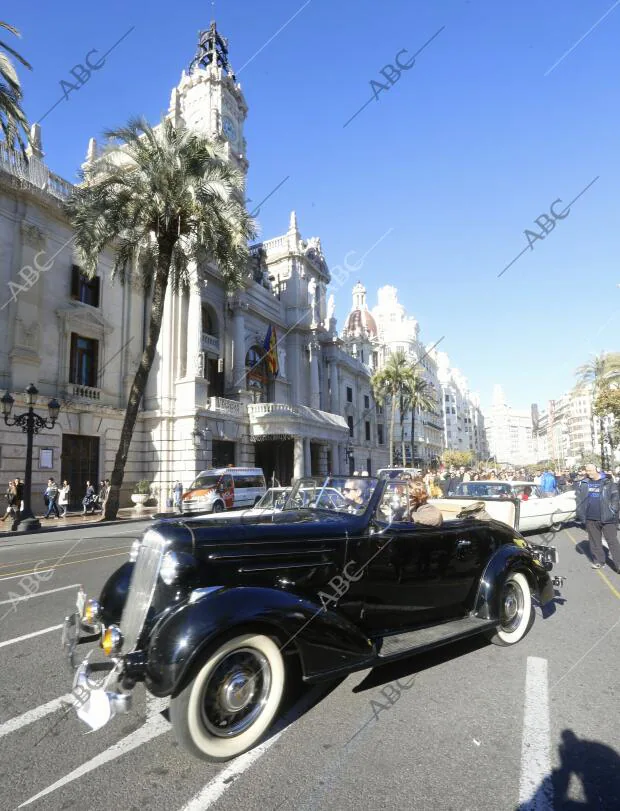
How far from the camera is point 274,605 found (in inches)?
121

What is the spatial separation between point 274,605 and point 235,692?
0.57 meters

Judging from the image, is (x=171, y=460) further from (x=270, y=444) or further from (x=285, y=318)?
(x=285, y=318)

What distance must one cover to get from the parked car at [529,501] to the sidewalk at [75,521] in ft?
43.5

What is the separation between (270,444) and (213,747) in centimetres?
3423

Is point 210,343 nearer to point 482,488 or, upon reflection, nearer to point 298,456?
point 298,456

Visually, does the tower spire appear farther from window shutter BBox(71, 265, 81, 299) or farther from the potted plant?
the potted plant

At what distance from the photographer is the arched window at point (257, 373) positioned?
1344 inches

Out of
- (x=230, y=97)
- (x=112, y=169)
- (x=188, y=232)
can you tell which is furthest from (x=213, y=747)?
(x=230, y=97)

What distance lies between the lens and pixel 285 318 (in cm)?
4059

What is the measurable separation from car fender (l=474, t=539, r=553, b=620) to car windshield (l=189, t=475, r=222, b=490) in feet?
55.4

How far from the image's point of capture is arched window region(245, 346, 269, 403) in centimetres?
3412

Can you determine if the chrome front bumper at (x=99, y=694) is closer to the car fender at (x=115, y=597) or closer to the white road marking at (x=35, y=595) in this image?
the car fender at (x=115, y=597)

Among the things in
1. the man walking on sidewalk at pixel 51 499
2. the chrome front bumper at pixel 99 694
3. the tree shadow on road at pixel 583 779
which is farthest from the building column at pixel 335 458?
the chrome front bumper at pixel 99 694

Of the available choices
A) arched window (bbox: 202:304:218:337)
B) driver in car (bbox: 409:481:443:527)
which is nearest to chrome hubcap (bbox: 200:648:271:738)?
driver in car (bbox: 409:481:443:527)
